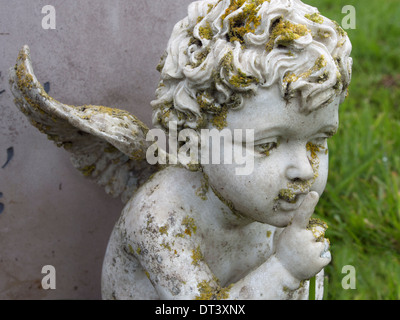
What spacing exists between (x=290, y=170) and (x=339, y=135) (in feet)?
5.86

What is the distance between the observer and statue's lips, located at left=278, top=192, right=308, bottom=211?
1552 mm

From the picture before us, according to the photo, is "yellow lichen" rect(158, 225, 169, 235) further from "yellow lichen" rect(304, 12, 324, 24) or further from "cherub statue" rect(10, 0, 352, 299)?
"yellow lichen" rect(304, 12, 324, 24)

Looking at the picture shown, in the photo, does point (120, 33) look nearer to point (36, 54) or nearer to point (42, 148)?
point (36, 54)

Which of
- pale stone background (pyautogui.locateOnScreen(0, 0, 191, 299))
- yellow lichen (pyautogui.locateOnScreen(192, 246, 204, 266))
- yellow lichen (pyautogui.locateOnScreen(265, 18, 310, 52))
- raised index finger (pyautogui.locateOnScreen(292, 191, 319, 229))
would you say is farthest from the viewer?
pale stone background (pyautogui.locateOnScreen(0, 0, 191, 299))

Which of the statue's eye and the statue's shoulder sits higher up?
the statue's eye

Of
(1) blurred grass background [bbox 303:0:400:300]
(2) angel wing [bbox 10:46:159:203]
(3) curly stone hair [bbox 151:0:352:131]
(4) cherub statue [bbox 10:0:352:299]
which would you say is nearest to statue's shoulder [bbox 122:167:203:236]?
(4) cherub statue [bbox 10:0:352:299]

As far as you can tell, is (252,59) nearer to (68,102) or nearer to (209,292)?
(209,292)

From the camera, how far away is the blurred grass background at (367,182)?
2500 millimetres

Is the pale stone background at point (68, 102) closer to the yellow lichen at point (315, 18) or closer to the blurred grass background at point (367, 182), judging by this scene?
the yellow lichen at point (315, 18)

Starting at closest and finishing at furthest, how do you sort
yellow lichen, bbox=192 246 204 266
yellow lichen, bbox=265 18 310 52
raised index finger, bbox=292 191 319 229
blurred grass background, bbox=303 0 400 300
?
1. yellow lichen, bbox=265 18 310 52
2. raised index finger, bbox=292 191 319 229
3. yellow lichen, bbox=192 246 204 266
4. blurred grass background, bbox=303 0 400 300

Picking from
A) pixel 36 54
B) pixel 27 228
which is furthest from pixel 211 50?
pixel 27 228

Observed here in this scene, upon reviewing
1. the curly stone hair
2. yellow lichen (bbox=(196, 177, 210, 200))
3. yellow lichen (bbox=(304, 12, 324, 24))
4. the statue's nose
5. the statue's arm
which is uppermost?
yellow lichen (bbox=(304, 12, 324, 24))

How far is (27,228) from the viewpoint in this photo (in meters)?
2.03

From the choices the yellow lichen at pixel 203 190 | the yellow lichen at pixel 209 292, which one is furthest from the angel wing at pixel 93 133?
the yellow lichen at pixel 209 292
